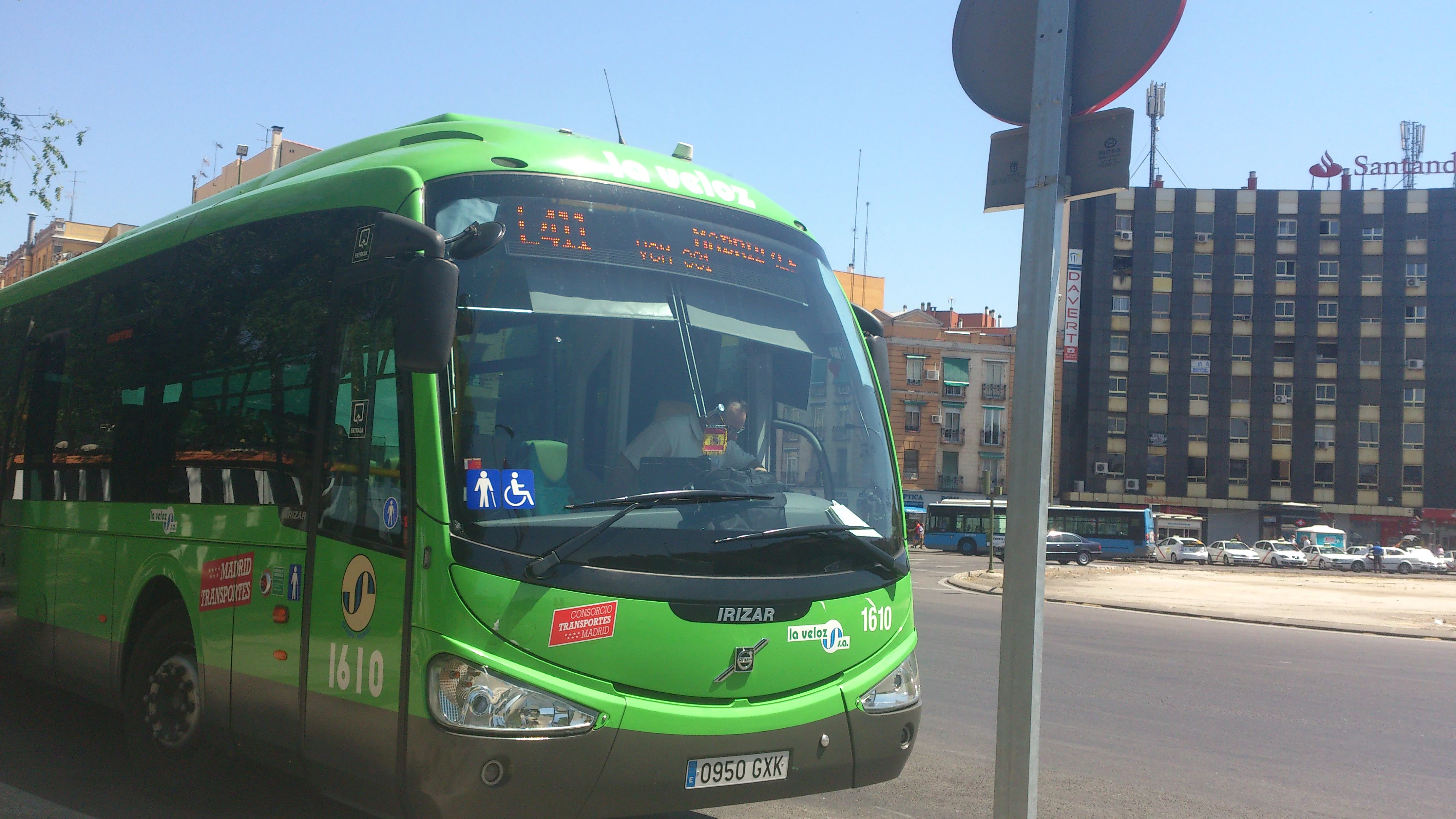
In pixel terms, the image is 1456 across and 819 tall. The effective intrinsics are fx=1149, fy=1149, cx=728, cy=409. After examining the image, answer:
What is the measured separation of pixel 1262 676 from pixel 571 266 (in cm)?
1062

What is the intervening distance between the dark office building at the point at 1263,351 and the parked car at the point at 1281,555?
461 inches

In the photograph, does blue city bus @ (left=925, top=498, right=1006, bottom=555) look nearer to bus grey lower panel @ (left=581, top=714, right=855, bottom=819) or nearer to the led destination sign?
the led destination sign

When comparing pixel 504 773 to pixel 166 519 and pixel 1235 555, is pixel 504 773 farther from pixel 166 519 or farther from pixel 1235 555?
pixel 1235 555

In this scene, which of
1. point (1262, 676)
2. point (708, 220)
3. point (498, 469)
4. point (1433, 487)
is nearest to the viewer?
point (498, 469)

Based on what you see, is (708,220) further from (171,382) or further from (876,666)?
(171,382)

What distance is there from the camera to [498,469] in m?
4.11

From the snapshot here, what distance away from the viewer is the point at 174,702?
5551 millimetres

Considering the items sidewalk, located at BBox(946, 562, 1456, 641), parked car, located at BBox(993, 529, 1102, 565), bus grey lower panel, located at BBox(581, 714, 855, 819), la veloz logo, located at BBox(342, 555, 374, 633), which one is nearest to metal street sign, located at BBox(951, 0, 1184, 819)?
bus grey lower panel, located at BBox(581, 714, 855, 819)

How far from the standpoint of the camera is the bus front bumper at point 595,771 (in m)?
3.83

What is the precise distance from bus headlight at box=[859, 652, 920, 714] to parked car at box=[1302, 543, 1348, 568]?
63.0 meters

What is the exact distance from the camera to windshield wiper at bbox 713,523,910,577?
14.4 ft

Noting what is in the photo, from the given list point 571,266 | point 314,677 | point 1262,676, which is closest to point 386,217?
point 571,266

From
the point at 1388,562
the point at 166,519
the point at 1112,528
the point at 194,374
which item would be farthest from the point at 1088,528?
the point at 166,519

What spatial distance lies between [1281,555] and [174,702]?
208 feet
